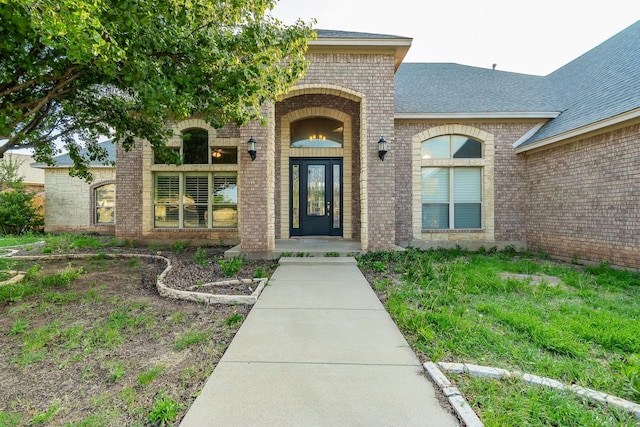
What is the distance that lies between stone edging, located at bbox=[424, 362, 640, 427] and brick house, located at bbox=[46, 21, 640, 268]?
183 inches

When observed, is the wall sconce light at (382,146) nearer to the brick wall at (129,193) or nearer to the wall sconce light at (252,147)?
the wall sconce light at (252,147)

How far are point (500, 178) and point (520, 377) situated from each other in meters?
7.89

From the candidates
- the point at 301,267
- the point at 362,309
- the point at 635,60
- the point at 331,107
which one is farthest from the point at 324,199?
the point at 635,60

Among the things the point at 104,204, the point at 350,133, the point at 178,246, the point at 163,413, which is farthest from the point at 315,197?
the point at 104,204

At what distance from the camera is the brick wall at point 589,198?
614cm

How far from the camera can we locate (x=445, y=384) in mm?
2268

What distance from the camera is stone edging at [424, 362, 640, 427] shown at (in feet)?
6.79

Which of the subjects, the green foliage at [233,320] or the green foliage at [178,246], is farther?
the green foliage at [178,246]

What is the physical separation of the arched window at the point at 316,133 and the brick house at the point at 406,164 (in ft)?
0.11

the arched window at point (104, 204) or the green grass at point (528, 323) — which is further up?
the arched window at point (104, 204)

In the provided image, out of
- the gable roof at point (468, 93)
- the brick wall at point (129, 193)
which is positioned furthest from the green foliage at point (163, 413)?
the brick wall at point (129, 193)

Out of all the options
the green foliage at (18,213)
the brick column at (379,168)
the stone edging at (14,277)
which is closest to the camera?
the stone edging at (14,277)

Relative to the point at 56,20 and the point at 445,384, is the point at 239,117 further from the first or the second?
the point at 445,384

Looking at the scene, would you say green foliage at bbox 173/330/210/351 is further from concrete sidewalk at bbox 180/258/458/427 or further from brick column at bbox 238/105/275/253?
brick column at bbox 238/105/275/253
